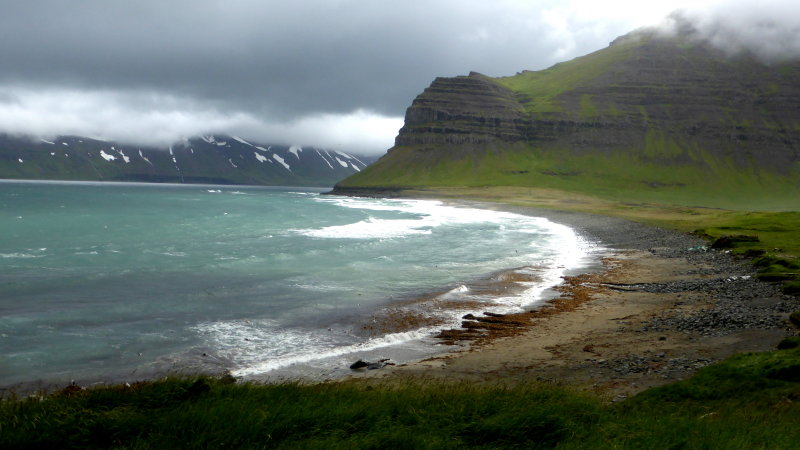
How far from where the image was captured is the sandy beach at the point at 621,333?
1609 centimetres

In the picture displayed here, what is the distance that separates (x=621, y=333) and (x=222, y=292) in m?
22.0

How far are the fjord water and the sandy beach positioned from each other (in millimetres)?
2372

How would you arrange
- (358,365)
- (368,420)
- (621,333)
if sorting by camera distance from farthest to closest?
1. (621,333)
2. (358,365)
3. (368,420)

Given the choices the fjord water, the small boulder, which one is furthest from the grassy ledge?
the fjord water

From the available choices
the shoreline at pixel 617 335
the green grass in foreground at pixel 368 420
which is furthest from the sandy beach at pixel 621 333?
the green grass in foreground at pixel 368 420

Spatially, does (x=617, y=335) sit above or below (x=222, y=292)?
above

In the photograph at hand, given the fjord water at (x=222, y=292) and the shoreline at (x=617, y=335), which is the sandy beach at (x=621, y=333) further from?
the fjord water at (x=222, y=292)

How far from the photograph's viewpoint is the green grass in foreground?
25.0ft

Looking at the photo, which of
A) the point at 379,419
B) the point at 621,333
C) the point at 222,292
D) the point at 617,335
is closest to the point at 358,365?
the point at 379,419

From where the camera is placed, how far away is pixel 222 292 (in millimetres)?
30969

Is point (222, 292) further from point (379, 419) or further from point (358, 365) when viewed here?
point (379, 419)

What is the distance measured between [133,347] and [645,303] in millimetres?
24176

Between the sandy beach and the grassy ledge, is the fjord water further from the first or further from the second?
the grassy ledge

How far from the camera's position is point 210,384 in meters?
10.1
